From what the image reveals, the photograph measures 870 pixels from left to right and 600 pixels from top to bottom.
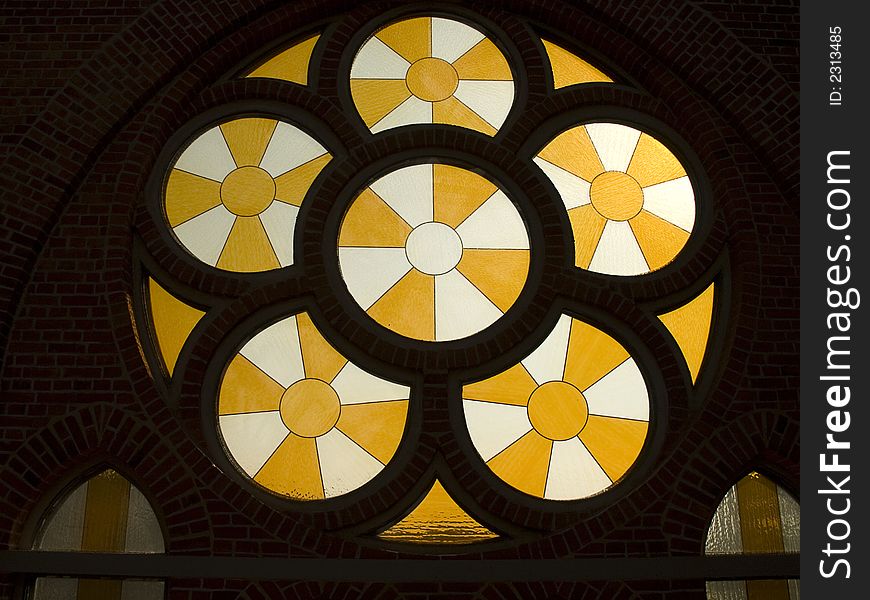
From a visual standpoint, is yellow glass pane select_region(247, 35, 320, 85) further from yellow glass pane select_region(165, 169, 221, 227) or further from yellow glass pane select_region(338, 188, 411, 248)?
yellow glass pane select_region(338, 188, 411, 248)

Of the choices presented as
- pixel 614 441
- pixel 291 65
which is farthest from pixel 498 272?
pixel 291 65

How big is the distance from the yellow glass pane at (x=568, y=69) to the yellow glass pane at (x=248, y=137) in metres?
2.15

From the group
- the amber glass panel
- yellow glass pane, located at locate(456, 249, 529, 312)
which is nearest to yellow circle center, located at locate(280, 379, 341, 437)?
the amber glass panel

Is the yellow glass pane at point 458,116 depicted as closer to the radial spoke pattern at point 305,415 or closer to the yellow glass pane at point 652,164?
the yellow glass pane at point 652,164

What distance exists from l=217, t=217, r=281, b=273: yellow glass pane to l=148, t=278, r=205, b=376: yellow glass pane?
0.39 metres

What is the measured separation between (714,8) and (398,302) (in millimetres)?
3314

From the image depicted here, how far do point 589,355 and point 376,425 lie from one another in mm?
1501

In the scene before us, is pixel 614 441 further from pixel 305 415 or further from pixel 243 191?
pixel 243 191

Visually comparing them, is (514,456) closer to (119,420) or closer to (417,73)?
(119,420)

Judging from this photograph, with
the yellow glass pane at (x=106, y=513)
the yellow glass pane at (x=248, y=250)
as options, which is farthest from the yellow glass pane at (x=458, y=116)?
the yellow glass pane at (x=106, y=513)

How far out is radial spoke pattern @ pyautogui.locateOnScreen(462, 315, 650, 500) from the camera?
630 centimetres

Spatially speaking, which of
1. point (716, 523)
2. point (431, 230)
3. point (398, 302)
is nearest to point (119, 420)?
point (398, 302)

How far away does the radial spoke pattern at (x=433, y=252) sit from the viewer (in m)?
6.68

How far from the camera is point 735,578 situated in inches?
237
